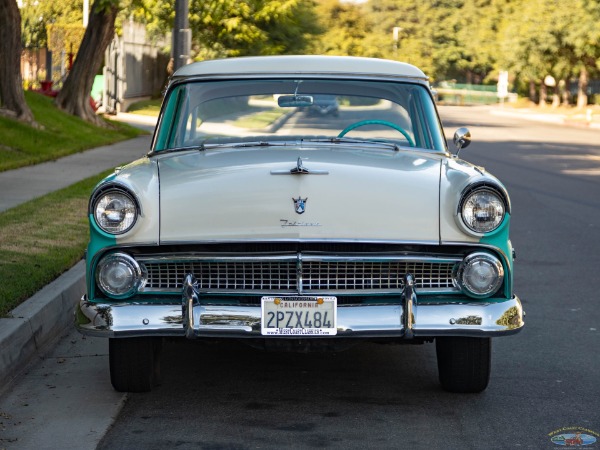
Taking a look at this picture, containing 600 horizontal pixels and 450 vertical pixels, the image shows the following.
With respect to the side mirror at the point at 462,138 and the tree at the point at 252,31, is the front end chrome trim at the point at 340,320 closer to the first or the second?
the side mirror at the point at 462,138

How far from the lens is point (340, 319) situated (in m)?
5.05

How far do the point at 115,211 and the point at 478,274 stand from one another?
163cm

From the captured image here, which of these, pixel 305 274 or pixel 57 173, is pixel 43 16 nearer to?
pixel 57 173

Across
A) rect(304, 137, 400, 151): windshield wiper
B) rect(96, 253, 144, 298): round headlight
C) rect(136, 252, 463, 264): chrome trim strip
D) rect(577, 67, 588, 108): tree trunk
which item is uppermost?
rect(304, 137, 400, 151): windshield wiper

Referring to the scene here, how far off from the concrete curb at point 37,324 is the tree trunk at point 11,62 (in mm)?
13793

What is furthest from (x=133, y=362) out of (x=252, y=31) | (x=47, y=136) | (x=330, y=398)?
(x=252, y=31)

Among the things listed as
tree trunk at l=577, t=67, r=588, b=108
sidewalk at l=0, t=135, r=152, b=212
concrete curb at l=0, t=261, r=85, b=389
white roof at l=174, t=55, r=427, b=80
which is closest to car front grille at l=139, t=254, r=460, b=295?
concrete curb at l=0, t=261, r=85, b=389

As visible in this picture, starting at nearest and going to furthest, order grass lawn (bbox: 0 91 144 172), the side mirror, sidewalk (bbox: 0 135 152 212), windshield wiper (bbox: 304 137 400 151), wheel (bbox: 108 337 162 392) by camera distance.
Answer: wheel (bbox: 108 337 162 392), windshield wiper (bbox: 304 137 400 151), the side mirror, sidewalk (bbox: 0 135 152 212), grass lawn (bbox: 0 91 144 172)

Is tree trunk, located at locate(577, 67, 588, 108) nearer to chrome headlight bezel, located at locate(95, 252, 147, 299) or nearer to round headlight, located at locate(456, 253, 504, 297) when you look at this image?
round headlight, located at locate(456, 253, 504, 297)

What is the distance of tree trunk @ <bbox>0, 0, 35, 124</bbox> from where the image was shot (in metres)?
21.0

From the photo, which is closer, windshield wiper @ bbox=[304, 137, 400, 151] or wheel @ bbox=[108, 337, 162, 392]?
wheel @ bbox=[108, 337, 162, 392]

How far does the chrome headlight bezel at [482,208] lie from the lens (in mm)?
5211

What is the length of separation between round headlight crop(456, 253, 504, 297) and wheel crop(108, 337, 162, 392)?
4.80ft

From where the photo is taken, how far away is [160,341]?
5684 mm
